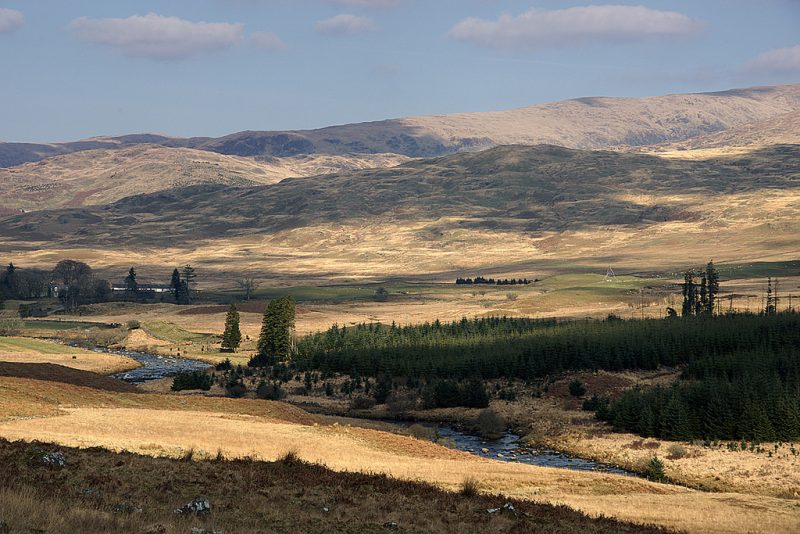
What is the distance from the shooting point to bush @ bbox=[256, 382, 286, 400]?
118 m

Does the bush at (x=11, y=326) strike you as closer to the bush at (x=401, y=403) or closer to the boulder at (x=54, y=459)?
the bush at (x=401, y=403)

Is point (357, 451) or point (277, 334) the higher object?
point (357, 451)

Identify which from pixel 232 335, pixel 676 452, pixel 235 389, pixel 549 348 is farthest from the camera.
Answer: pixel 232 335

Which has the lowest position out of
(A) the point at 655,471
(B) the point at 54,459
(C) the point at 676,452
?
(C) the point at 676,452

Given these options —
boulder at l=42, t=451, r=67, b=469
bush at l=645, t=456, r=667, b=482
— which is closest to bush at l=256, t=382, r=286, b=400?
bush at l=645, t=456, r=667, b=482

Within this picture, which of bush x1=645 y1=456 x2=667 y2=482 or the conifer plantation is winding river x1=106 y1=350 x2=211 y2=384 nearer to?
the conifer plantation

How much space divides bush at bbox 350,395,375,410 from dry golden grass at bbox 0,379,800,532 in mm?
45128

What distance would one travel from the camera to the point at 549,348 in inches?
5349

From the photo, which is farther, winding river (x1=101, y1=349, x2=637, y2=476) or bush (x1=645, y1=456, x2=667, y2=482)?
winding river (x1=101, y1=349, x2=637, y2=476)

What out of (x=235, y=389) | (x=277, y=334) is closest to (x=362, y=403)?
(x=235, y=389)

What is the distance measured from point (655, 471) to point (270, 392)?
59.5 meters

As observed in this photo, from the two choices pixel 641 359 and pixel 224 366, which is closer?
pixel 641 359

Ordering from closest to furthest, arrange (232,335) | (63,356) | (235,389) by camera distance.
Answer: (235,389), (63,356), (232,335)

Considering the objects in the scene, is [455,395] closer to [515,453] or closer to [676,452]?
[515,453]
